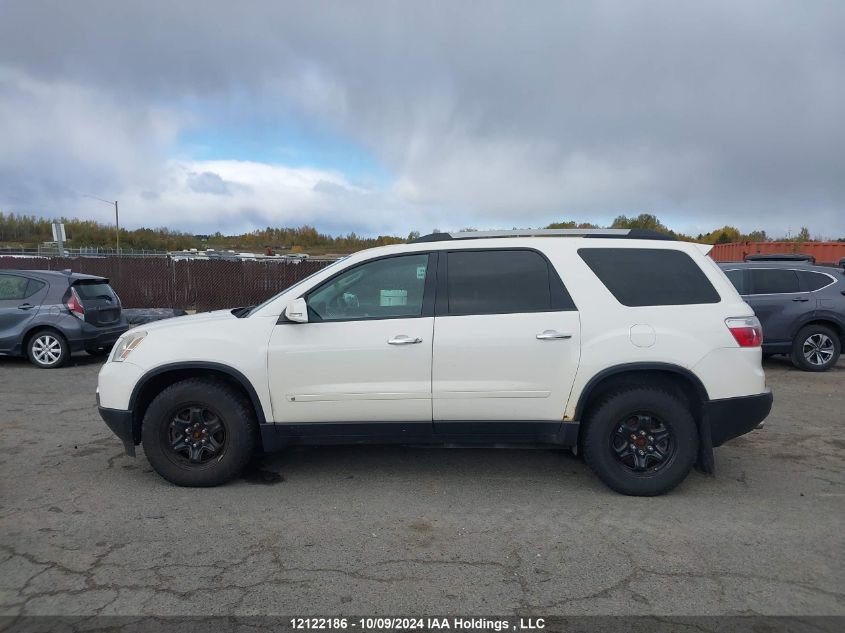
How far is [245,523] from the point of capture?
398 centimetres

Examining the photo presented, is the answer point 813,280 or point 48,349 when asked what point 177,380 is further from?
point 813,280

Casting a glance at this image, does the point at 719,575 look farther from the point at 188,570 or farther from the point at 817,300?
the point at 817,300

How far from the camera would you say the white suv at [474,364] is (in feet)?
14.0

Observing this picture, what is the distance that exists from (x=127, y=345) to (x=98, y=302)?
645cm

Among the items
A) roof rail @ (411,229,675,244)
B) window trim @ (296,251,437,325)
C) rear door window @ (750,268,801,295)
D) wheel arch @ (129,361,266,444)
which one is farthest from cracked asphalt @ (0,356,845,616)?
rear door window @ (750,268,801,295)

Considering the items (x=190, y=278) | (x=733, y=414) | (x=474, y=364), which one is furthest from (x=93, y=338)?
(x=733, y=414)

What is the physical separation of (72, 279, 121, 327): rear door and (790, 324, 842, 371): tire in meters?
11.1

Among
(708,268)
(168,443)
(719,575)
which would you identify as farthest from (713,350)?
(168,443)

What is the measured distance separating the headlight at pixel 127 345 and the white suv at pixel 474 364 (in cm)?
2

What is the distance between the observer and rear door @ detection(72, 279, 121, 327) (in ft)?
32.5

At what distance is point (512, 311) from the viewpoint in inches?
173

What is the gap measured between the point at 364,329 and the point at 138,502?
2004 mm

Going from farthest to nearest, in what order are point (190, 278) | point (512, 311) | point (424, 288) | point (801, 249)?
point (801, 249) < point (190, 278) < point (424, 288) < point (512, 311)

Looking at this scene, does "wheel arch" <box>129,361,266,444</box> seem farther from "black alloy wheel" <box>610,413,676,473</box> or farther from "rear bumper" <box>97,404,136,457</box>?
"black alloy wheel" <box>610,413,676,473</box>
